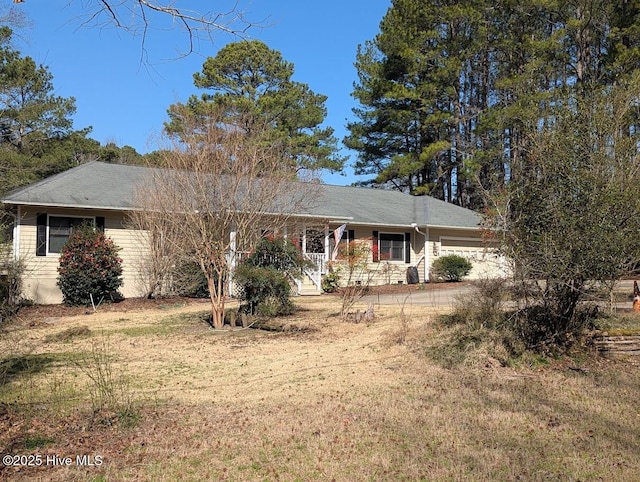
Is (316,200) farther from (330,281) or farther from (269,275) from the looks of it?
(269,275)

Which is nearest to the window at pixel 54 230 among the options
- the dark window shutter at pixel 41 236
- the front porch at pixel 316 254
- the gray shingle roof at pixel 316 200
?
the dark window shutter at pixel 41 236

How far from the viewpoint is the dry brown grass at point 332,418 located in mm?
4250

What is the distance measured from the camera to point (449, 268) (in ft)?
72.9

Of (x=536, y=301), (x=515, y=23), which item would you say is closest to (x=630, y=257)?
(x=536, y=301)

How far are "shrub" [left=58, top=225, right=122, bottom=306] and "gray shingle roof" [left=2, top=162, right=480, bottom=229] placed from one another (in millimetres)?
1334

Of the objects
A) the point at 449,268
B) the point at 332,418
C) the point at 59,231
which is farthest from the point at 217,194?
the point at 449,268

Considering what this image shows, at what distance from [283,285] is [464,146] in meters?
24.1

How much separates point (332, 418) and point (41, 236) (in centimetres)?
1370

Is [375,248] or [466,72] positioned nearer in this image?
[375,248]

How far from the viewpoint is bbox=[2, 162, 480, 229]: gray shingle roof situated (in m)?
16.6

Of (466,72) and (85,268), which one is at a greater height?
(466,72)

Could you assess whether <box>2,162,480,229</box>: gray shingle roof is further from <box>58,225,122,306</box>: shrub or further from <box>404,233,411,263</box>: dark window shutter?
<box>58,225,122,306</box>: shrub

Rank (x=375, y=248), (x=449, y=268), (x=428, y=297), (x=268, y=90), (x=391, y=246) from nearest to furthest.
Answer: (x=428, y=297)
(x=375, y=248)
(x=449, y=268)
(x=391, y=246)
(x=268, y=90)

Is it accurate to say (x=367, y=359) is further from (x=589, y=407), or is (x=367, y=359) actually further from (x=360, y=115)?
(x=360, y=115)
